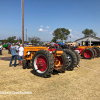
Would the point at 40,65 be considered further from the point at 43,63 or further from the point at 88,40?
the point at 88,40

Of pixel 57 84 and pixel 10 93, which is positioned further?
pixel 57 84

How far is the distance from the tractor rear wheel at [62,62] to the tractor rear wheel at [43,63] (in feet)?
1.80

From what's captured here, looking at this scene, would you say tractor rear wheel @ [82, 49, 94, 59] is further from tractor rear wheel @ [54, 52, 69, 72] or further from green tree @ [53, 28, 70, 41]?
green tree @ [53, 28, 70, 41]

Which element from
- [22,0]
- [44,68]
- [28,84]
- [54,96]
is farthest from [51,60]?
[22,0]

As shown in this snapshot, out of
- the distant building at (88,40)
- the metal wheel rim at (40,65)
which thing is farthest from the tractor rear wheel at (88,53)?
the distant building at (88,40)

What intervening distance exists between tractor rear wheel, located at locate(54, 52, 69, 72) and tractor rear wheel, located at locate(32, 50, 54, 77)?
549mm

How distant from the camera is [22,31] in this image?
857 centimetres

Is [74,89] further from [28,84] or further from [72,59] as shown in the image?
[72,59]

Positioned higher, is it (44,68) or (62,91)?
(44,68)

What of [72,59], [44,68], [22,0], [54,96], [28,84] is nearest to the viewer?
[54,96]

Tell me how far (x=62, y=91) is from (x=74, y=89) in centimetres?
43

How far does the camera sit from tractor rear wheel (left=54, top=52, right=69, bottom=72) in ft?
16.5

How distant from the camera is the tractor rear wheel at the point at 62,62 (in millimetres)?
5023

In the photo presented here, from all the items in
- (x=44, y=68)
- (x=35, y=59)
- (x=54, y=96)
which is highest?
Answer: (x=35, y=59)
